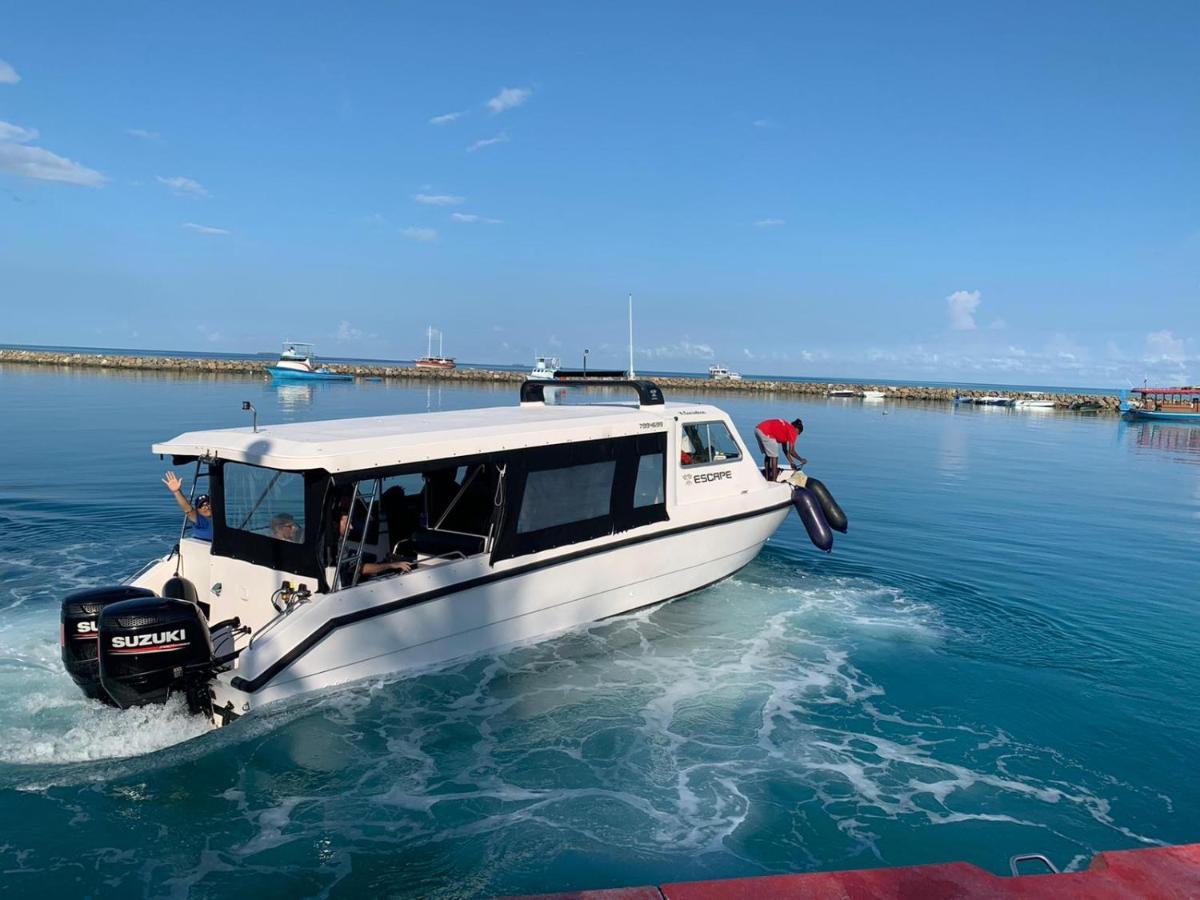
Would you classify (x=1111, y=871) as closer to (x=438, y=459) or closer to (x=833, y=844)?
(x=833, y=844)

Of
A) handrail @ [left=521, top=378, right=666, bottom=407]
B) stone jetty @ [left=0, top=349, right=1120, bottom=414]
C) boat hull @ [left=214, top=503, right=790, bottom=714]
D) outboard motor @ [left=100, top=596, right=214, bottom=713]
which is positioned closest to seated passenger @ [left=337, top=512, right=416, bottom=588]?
boat hull @ [left=214, top=503, right=790, bottom=714]

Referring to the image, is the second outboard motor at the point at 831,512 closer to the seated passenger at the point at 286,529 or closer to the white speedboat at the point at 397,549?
the white speedboat at the point at 397,549

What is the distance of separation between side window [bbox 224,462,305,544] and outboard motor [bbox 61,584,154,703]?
1416mm

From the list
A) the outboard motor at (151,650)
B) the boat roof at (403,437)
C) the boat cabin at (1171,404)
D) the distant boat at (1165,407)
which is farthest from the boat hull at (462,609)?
the boat cabin at (1171,404)

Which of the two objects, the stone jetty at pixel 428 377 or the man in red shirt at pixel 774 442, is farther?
the stone jetty at pixel 428 377

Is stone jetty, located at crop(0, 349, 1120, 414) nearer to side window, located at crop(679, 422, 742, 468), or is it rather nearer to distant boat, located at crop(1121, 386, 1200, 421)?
distant boat, located at crop(1121, 386, 1200, 421)

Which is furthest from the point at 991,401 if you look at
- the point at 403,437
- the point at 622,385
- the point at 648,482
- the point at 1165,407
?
the point at 403,437

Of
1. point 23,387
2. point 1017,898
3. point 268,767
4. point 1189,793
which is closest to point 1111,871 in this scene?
point 1017,898

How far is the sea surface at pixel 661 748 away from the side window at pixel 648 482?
1.55 metres

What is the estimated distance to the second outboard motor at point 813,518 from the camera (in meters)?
12.0

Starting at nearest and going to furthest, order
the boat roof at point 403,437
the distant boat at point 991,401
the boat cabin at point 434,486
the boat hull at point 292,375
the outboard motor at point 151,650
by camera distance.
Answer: the outboard motor at point 151,650, the boat roof at point 403,437, the boat cabin at point 434,486, the boat hull at point 292,375, the distant boat at point 991,401

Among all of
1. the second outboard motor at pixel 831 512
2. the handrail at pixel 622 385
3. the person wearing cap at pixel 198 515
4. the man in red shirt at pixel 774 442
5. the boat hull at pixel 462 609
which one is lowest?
the boat hull at pixel 462 609

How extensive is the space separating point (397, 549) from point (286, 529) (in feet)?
4.88

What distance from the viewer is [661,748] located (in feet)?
23.4
